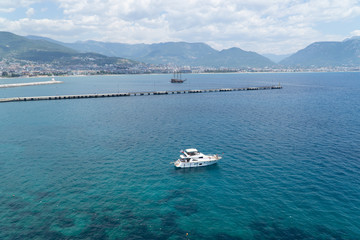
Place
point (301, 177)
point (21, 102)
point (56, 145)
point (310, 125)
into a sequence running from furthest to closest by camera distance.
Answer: point (21, 102), point (310, 125), point (56, 145), point (301, 177)

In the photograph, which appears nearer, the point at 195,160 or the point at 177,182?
the point at 177,182

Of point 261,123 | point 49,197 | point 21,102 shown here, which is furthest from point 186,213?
point 21,102

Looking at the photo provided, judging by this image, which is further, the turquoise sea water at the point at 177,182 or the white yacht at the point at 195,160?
the white yacht at the point at 195,160

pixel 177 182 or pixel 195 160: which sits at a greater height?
pixel 195 160

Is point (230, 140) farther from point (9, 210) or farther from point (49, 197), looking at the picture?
point (9, 210)
